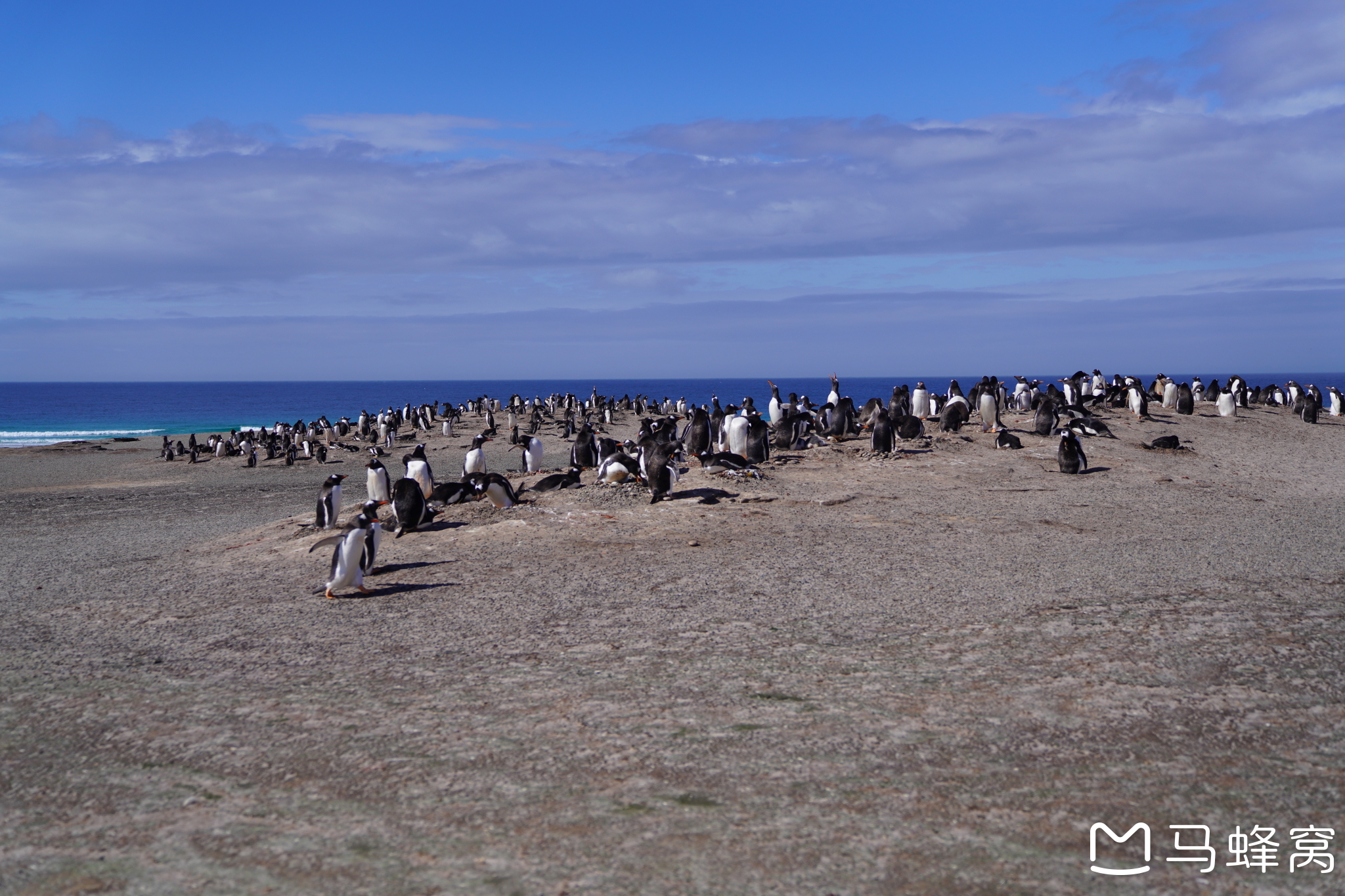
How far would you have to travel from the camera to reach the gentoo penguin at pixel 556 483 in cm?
1623

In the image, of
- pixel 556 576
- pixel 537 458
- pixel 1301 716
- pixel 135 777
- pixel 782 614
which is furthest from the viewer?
pixel 537 458

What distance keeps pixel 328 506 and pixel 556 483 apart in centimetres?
381

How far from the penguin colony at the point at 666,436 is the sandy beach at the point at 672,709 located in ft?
2.72

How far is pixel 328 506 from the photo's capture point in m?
14.2

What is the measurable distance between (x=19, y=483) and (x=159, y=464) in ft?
20.7

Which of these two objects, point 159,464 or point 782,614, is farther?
point 159,464

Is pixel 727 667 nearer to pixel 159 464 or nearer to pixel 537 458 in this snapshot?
pixel 537 458

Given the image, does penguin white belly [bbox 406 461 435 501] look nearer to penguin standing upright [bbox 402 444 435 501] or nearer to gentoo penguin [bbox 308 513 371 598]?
penguin standing upright [bbox 402 444 435 501]

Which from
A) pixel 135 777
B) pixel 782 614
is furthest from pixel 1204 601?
pixel 135 777

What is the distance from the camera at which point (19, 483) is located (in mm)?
28656

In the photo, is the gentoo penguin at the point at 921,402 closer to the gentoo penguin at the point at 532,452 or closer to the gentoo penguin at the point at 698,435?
the gentoo penguin at the point at 698,435

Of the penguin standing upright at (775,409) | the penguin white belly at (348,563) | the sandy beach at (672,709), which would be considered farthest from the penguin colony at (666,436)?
the sandy beach at (672,709)

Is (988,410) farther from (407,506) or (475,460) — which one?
(407,506)

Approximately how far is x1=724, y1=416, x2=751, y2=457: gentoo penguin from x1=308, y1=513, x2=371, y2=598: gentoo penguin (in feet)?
36.7
